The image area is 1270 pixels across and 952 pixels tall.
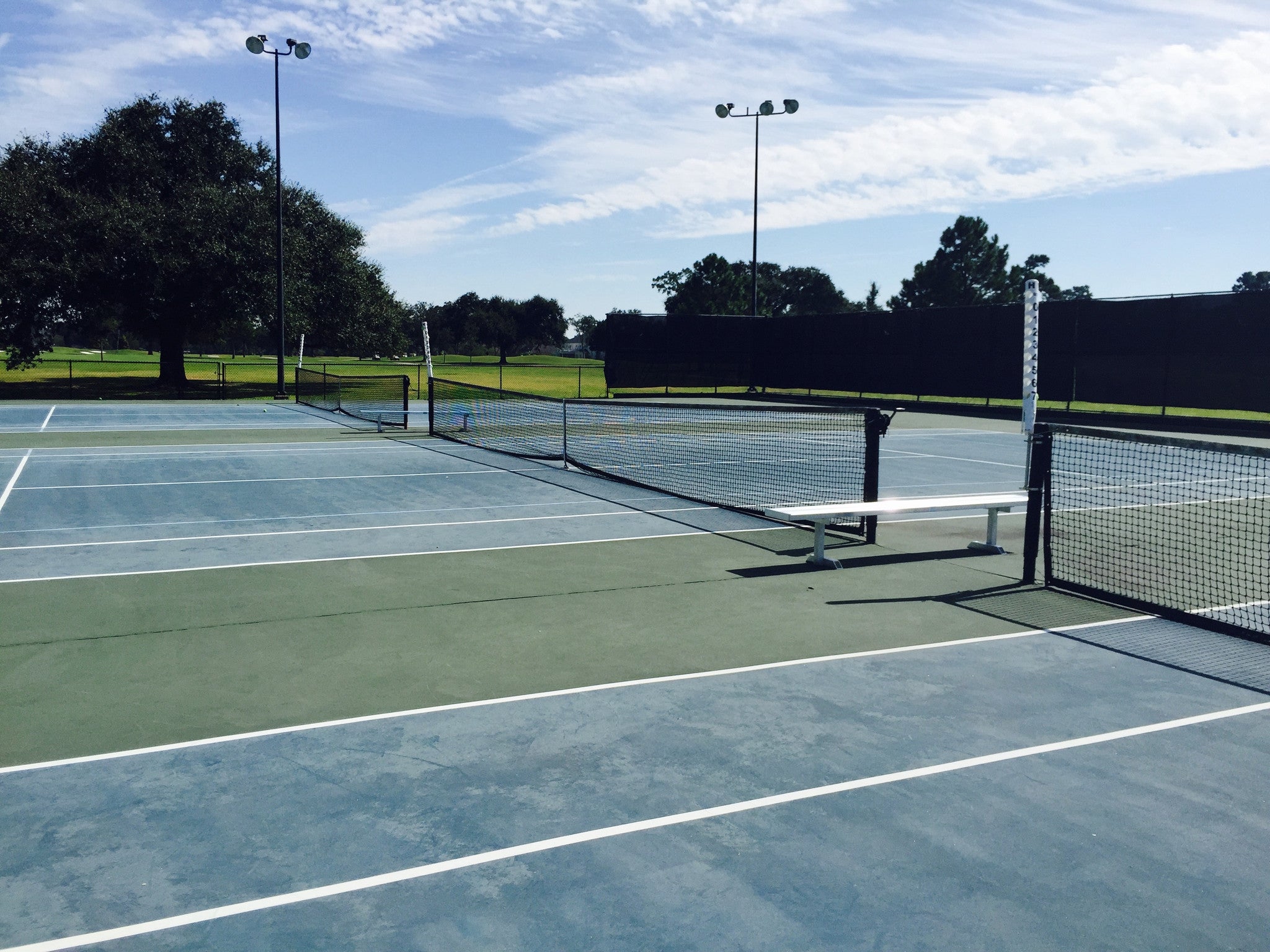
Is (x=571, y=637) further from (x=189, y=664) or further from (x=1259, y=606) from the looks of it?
(x=1259, y=606)

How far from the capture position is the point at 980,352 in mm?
36781

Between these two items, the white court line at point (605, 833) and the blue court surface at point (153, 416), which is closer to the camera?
the white court line at point (605, 833)

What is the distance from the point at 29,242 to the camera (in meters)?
39.8

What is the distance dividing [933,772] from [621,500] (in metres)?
9.35

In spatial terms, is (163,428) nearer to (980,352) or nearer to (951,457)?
(951,457)

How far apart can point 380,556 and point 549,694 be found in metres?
4.54

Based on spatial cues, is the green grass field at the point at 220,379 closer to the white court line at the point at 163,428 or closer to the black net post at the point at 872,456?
the white court line at the point at 163,428

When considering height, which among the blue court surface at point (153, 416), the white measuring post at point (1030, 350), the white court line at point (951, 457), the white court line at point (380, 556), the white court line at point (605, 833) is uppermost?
the white measuring post at point (1030, 350)

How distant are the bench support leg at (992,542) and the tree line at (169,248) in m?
35.1

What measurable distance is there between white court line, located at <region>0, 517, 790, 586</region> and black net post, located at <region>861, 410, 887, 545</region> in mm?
1358

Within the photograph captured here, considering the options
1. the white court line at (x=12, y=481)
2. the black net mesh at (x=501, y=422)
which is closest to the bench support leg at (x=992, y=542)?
the black net mesh at (x=501, y=422)

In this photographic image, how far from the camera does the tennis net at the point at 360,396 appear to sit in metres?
28.7

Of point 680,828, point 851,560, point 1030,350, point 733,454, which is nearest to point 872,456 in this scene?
point 851,560

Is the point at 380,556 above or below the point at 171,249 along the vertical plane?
below
